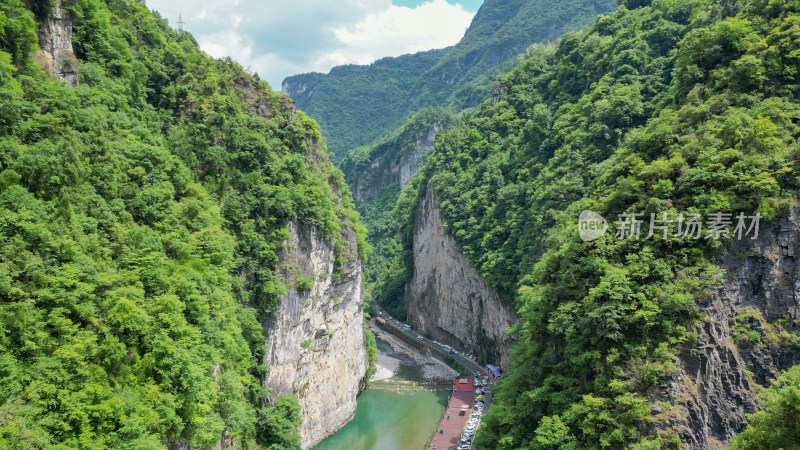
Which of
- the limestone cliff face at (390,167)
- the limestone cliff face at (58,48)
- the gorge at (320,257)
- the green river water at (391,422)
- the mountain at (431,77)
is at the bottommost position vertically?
the green river water at (391,422)

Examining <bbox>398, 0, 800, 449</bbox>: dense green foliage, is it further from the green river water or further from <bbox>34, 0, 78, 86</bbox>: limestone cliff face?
<bbox>34, 0, 78, 86</bbox>: limestone cliff face

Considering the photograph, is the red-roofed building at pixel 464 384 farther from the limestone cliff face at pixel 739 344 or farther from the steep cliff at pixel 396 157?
the steep cliff at pixel 396 157

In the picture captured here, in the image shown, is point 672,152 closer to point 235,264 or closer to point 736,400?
point 736,400

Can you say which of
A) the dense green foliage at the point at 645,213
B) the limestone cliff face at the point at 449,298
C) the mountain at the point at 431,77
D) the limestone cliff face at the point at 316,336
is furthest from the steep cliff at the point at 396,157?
the limestone cliff face at the point at 316,336

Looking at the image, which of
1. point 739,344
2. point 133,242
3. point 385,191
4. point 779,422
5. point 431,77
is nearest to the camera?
point 779,422

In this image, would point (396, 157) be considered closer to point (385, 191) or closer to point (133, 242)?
point (385, 191)

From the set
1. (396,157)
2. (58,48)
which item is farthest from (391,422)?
(396,157)

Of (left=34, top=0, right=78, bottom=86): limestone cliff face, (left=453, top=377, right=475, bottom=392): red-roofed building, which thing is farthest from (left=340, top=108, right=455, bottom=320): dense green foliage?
(left=34, top=0, right=78, bottom=86): limestone cliff face
